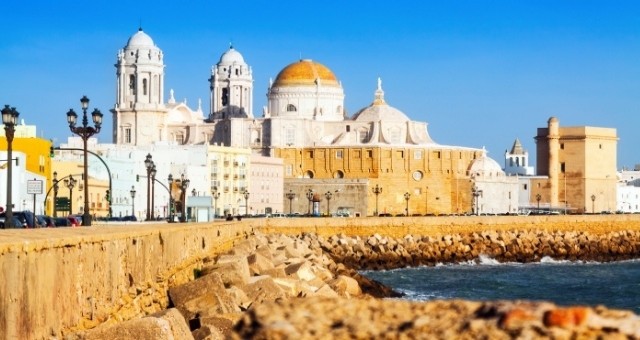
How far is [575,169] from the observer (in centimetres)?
11519

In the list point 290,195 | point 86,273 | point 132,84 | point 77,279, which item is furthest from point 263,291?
point 132,84

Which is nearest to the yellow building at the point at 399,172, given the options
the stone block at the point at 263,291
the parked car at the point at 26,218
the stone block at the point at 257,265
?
the parked car at the point at 26,218

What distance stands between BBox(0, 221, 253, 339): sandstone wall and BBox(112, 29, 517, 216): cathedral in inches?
3034

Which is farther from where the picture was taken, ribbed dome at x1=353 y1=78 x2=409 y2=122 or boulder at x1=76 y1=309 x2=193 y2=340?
ribbed dome at x1=353 y1=78 x2=409 y2=122

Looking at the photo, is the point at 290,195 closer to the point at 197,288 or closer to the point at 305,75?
the point at 305,75

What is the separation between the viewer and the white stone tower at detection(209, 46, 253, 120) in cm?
10788

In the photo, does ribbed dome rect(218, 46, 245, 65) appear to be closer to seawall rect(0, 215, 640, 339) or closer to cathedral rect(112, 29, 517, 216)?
cathedral rect(112, 29, 517, 216)

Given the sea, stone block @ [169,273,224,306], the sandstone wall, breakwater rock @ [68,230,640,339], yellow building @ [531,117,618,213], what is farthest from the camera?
yellow building @ [531,117,618,213]

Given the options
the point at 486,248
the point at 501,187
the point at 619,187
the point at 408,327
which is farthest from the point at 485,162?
the point at 408,327

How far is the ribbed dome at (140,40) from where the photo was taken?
96375 millimetres

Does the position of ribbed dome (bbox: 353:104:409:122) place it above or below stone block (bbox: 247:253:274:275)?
above

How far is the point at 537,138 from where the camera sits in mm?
118125

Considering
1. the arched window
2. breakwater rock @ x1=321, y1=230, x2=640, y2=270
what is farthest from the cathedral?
breakwater rock @ x1=321, y1=230, x2=640, y2=270

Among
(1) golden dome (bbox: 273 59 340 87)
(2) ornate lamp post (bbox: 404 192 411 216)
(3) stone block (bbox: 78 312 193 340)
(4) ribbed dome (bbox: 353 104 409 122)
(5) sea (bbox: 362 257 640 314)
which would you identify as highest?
(1) golden dome (bbox: 273 59 340 87)
